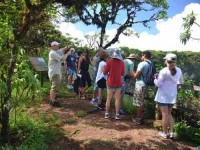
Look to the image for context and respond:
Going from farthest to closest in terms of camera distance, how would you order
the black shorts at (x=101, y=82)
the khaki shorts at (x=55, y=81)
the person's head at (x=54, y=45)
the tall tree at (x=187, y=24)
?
1. the tall tree at (x=187, y=24)
2. the black shorts at (x=101, y=82)
3. the khaki shorts at (x=55, y=81)
4. the person's head at (x=54, y=45)

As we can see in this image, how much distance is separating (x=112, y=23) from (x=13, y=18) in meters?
17.8

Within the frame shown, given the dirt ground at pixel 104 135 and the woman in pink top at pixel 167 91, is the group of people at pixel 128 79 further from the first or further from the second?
the dirt ground at pixel 104 135

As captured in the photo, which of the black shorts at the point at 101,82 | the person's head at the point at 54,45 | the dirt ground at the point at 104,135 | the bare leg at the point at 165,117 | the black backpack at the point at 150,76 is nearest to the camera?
the dirt ground at the point at 104,135

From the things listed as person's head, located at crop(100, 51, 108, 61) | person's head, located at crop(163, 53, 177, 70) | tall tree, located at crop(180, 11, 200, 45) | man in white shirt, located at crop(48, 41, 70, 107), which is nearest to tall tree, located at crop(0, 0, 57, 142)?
man in white shirt, located at crop(48, 41, 70, 107)

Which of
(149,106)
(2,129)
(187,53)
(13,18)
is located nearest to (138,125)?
(149,106)

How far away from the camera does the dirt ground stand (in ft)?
23.2

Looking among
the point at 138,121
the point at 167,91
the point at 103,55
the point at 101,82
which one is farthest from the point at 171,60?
the point at 101,82

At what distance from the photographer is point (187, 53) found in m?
24.7

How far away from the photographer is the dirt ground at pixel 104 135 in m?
7.07

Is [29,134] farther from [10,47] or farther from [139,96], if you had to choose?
[139,96]

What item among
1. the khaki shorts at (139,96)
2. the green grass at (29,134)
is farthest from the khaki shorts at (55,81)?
the khaki shorts at (139,96)

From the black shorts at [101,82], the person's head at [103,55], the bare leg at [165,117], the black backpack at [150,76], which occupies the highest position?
the person's head at [103,55]

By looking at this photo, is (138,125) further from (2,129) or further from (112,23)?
(112,23)

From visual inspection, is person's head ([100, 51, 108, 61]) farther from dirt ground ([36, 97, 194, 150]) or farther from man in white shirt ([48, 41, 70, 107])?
dirt ground ([36, 97, 194, 150])
